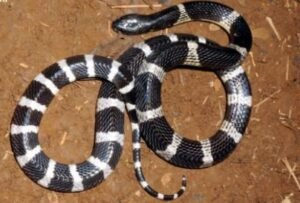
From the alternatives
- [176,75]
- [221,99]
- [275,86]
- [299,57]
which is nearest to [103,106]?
[176,75]

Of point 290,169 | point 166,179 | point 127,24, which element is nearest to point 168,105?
point 166,179

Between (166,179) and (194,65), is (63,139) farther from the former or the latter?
(194,65)

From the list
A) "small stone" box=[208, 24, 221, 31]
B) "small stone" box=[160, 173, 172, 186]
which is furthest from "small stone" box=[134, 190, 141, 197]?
"small stone" box=[208, 24, 221, 31]

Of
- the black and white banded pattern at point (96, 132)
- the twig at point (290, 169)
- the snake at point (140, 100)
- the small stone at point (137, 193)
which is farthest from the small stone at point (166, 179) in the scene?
the twig at point (290, 169)

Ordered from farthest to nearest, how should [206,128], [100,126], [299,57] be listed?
[299,57] → [206,128] → [100,126]

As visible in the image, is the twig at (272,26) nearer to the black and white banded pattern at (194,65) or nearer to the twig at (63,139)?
the black and white banded pattern at (194,65)

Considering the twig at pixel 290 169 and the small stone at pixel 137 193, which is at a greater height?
the small stone at pixel 137 193

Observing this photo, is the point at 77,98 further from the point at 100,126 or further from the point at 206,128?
the point at 206,128
